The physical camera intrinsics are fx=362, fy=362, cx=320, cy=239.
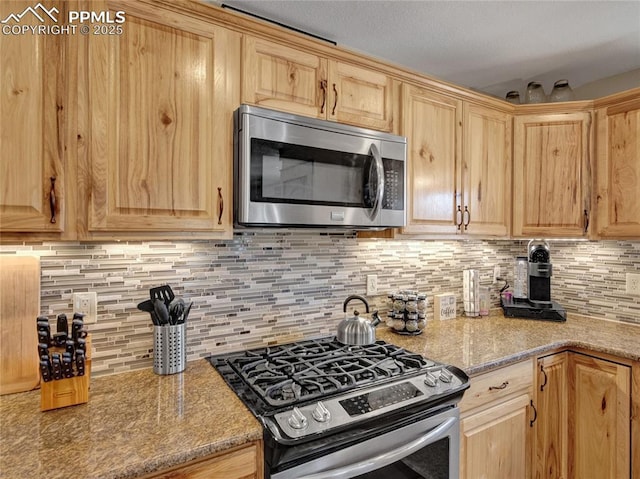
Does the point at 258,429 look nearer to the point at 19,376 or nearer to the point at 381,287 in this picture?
the point at 19,376

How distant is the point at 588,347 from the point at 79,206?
2288mm

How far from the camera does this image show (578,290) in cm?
247

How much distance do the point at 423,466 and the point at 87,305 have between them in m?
1.37

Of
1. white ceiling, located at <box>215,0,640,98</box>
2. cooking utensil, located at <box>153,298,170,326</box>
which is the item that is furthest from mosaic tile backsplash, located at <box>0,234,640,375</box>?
white ceiling, located at <box>215,0,640,98</box>

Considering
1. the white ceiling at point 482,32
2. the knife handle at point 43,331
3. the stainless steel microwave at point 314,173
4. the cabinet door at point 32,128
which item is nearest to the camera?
the cabinet door at point 32,128

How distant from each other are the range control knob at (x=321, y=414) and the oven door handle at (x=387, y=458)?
0.15 metres

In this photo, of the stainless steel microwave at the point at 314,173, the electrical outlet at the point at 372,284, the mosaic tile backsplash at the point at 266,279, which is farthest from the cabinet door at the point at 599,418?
the stainless steel microwave at the point at 314,173

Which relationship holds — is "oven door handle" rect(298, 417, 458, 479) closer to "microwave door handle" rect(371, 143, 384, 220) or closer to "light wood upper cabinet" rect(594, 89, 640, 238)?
"microwave door handle" rect(371, 143, 384, 220)

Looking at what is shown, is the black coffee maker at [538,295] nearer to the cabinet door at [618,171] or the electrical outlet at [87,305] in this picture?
the cabinet door at [618,171]

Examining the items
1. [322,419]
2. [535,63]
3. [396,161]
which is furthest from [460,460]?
[535,63]

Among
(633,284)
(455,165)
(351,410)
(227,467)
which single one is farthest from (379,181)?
(633,284)

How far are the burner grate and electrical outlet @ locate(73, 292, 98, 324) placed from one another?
0.55 m

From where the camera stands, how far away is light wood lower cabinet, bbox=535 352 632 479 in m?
1.71

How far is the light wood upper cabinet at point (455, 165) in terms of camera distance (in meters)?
1.84
